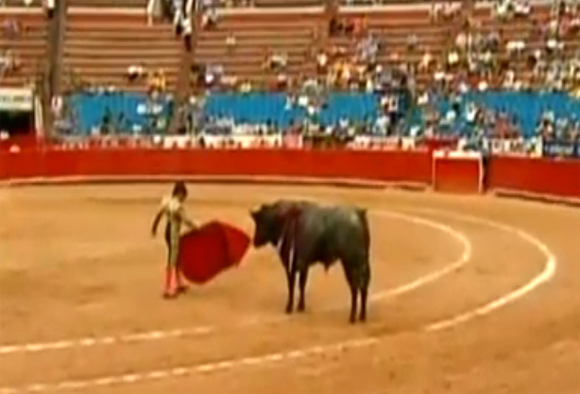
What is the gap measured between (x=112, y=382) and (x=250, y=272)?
6319 millimetres

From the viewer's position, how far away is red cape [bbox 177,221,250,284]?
50.5 ft

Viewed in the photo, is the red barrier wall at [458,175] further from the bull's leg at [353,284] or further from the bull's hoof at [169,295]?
the bull's leg at [353,284]

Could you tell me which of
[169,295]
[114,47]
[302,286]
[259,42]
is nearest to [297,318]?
[302,286]

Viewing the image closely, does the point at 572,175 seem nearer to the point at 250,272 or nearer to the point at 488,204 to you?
the point at 488,204

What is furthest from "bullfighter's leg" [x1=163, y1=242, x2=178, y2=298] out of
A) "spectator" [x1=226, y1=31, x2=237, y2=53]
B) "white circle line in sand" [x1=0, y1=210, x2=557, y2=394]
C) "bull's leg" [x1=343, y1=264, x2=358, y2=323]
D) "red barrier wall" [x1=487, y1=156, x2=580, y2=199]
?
"spectator" [x1=226, y1=31, x2=237, y2=53]

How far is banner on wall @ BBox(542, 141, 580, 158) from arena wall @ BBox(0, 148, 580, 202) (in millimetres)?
775

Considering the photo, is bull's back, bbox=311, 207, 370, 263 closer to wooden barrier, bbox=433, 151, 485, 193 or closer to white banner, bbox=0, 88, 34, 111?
wooden barrier, bbox=433, 151, 485, 193

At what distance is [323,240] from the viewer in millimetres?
13516

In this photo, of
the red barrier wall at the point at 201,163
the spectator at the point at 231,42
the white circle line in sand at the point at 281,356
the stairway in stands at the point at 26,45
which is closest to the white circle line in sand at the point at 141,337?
the white circle line in sand at the point at 281,356

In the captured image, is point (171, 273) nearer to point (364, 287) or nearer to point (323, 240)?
point (323, 240)

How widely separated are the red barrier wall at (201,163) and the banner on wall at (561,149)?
343 cm

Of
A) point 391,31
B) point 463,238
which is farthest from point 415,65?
point 463,238

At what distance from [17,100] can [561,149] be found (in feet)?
47.2

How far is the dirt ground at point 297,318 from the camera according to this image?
11.2 meters
